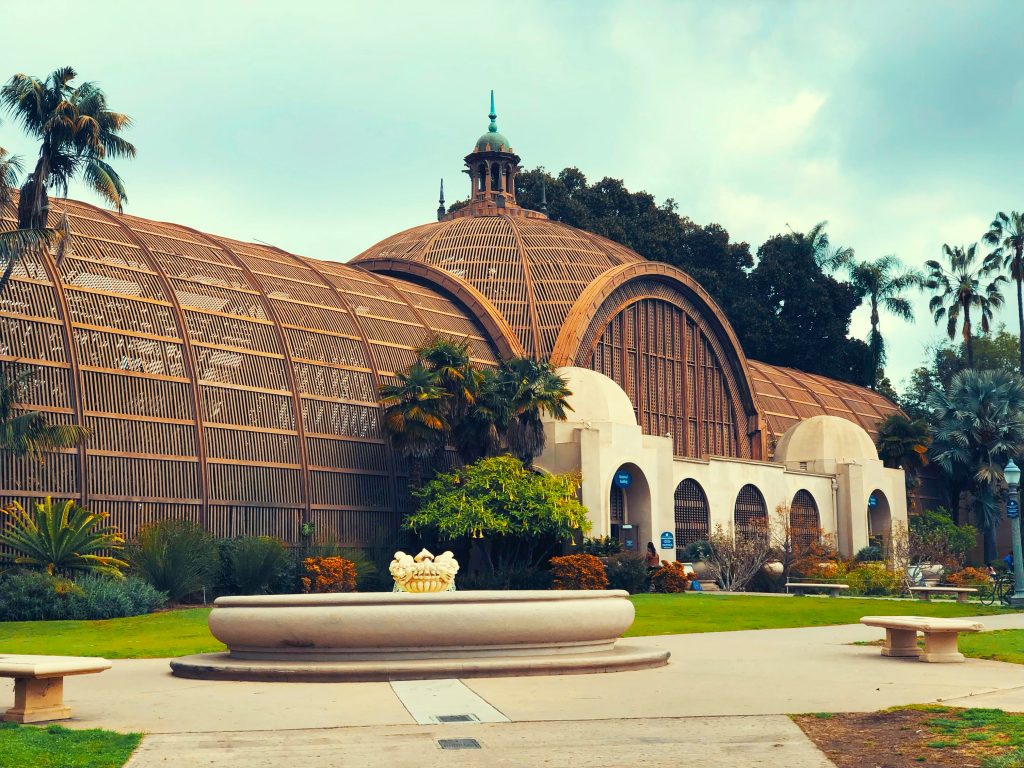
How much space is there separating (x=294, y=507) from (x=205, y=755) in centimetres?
2616

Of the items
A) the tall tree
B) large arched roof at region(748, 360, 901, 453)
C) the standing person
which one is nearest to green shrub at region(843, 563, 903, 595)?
the standing person

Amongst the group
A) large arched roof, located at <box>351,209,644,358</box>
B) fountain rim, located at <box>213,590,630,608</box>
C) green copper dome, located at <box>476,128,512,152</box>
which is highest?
green copper dome, located at <box>476,128,512,152</box>

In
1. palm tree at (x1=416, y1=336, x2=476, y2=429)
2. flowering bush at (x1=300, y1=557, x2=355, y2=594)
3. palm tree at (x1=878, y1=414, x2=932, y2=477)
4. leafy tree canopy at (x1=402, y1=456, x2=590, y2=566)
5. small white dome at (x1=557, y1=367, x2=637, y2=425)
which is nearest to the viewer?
flowering bush at (x1=300, y1=557, x2=355, y2=594)

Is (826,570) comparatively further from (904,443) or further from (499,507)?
(904,443)

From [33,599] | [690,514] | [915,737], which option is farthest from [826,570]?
[915,737]

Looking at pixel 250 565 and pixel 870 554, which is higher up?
pixel 870 554

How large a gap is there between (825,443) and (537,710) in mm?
43749

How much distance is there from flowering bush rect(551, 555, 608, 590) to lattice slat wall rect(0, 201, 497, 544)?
5.99 meters

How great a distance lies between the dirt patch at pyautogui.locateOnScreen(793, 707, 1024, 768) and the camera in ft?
34.6

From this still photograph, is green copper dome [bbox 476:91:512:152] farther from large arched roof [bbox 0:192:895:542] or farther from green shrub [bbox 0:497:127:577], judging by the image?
green shrub [bbox 0:497:127:577]

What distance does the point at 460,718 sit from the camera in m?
12.7

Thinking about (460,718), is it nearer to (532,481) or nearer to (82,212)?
(532,481)

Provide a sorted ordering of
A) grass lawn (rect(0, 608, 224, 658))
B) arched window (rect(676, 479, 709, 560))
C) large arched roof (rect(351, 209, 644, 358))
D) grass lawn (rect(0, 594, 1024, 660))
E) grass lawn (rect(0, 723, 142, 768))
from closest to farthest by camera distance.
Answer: grass lawn (rect(0, 723, 142, 768))
grass lawn (rect(0, 608, 224, 658))
grass lawn (rect(0, 594, 1024, 660))
arched window (rect(676, 479, 709, 560))
large arched roof (rect(351, 209, 644, 358))

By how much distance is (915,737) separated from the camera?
11.5m
